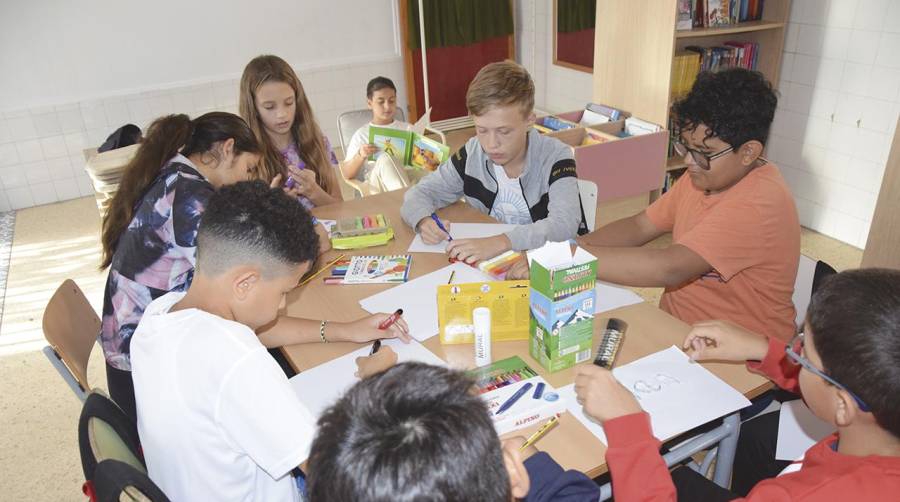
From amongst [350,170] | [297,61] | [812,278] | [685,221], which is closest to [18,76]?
[297,61]

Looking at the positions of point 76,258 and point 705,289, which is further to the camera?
point 76,258

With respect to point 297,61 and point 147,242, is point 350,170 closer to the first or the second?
point 147,242

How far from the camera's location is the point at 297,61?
538 cm

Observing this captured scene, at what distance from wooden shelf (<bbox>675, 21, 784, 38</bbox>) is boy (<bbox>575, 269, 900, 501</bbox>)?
297 cm

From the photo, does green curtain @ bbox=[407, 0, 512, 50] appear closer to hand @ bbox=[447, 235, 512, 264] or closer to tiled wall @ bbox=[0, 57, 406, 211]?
tiled wall @ bbox=[0, 57, 406, 211]

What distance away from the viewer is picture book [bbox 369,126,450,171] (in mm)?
3008

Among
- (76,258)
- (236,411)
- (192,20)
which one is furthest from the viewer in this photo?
(192,20)

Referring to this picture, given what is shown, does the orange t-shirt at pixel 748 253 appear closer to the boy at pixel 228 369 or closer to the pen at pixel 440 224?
the pen at pixel 440 224

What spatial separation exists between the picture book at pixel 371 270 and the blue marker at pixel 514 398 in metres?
0.68

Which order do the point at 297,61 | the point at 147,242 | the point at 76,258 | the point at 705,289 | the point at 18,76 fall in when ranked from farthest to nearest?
1. the point at 297,61
2. the point at 18,76
3. the point at 76,258
4. the point at 705,289
5. the point at 147,242

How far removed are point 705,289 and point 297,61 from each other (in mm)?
4291

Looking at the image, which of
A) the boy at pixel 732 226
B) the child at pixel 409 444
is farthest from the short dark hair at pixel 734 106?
the child at pixel 409 444

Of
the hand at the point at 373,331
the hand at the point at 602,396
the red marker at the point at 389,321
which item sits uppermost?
the hand at the point at 602,396

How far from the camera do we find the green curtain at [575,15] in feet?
17.4
